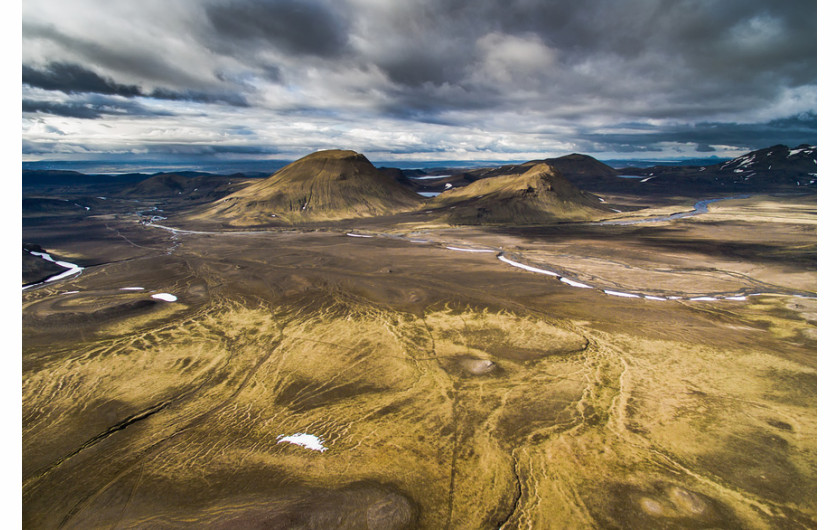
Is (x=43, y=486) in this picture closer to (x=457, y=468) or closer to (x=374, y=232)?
(x=457, y=468)

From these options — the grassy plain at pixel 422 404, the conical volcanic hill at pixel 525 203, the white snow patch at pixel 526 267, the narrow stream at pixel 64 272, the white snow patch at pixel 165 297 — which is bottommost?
the grassy plain at pixel 422 404

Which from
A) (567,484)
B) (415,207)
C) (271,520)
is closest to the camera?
(271,520)

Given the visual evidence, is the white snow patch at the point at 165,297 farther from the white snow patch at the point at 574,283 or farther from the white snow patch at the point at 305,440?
the white snow patch at the point at 574,283

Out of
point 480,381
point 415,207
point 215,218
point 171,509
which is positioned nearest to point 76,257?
point 215,218

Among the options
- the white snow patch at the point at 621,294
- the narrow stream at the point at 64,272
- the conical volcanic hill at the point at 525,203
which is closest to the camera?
the white snow patch at the point at 621,294

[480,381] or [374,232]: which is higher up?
[374,232]

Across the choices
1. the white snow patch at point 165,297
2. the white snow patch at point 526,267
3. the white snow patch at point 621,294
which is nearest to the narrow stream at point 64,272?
the white snow patch at point 165,297
